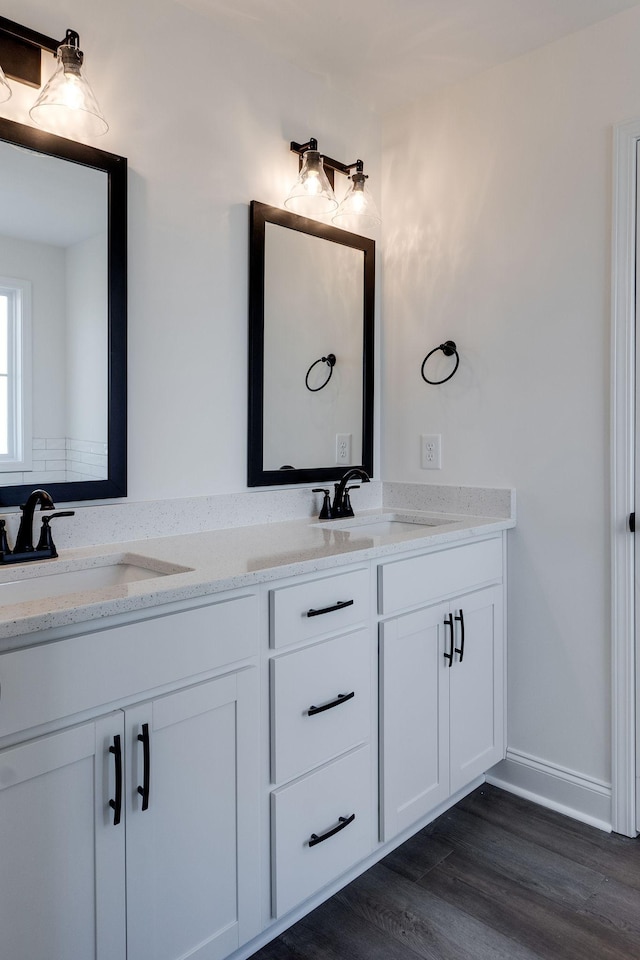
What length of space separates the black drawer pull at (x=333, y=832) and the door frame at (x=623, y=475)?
889 mm

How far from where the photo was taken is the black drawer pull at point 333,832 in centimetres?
158

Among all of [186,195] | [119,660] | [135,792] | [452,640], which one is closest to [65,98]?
[186,195]

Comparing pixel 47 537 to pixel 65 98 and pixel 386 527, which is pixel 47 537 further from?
pixel 386 527

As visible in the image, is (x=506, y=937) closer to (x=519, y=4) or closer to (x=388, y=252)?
(x=388, y=252)

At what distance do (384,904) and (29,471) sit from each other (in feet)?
4.64

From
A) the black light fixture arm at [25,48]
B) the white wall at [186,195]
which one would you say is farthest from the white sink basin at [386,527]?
the black light fixture arm at [25,48]

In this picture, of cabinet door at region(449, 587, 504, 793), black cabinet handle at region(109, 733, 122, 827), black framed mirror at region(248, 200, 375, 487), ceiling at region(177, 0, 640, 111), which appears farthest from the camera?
black framed mirror at region(248, 200, 375, 487)

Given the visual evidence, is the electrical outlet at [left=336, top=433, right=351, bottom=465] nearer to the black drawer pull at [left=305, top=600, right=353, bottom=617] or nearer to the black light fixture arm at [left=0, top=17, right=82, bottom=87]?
the black drawer pull at [left=305, top=600, right=353, bottom=617]

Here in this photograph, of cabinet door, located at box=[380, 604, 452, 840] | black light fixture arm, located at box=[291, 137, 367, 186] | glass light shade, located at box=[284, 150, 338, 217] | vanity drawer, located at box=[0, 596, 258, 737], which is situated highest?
black light fixture arm, located at box=[291, 137, 367, 186]

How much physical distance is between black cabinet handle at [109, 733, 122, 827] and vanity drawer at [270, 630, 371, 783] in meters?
0.38

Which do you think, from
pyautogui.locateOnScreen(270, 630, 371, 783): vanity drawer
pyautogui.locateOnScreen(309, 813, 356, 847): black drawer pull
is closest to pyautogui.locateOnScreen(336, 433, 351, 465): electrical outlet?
pyautogui.locateOnScreen(270, 630, 371, 783): vanity drawer

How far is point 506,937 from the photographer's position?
5.19 ft

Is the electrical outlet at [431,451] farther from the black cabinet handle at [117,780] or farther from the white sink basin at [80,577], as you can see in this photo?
the black cabinet handle at [117,780]

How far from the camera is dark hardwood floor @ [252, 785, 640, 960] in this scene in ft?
5.08
